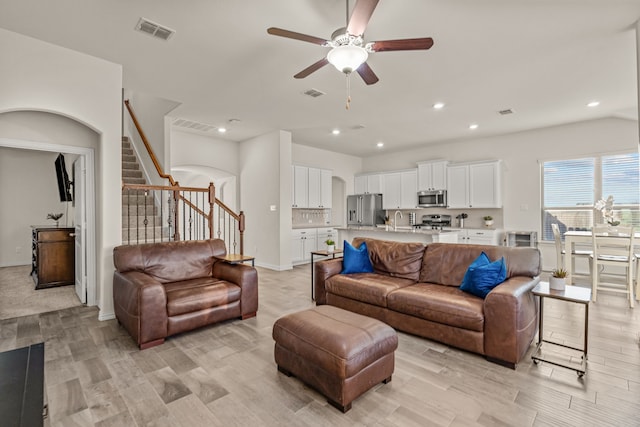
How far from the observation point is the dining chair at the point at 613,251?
→ 4.32m

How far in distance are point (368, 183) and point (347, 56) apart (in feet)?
21.9

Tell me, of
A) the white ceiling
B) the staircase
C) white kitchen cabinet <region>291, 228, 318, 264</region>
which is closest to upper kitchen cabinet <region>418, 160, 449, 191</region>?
the white ceiling

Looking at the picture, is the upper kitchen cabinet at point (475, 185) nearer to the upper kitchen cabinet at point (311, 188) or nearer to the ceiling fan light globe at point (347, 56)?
the upper kitchen cabinet at point (311, 188)

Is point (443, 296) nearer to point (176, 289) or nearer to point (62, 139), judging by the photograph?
point (176, 289)

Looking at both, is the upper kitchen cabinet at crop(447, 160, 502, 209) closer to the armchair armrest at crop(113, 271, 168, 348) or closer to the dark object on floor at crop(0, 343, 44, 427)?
the armchair armrest at crop(113, 271, 168, 348)

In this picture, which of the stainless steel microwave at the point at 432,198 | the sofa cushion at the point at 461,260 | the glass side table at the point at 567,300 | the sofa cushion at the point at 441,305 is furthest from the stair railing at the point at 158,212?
the stainless steel microwave at the point at 432,198

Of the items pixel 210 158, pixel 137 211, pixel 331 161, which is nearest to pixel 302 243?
pixel 331 161

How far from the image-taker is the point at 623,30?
294 centimetres

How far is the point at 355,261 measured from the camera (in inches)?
155

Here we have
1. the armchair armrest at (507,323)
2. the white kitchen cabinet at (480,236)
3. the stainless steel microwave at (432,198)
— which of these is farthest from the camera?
the stainless steel microwave at (432,198)

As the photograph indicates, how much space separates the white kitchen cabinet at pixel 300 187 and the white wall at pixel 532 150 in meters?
3.52

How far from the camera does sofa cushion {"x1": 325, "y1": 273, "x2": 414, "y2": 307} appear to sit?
330cm

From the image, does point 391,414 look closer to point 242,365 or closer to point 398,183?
point 242,365

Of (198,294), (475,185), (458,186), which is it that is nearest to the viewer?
(198,294)
